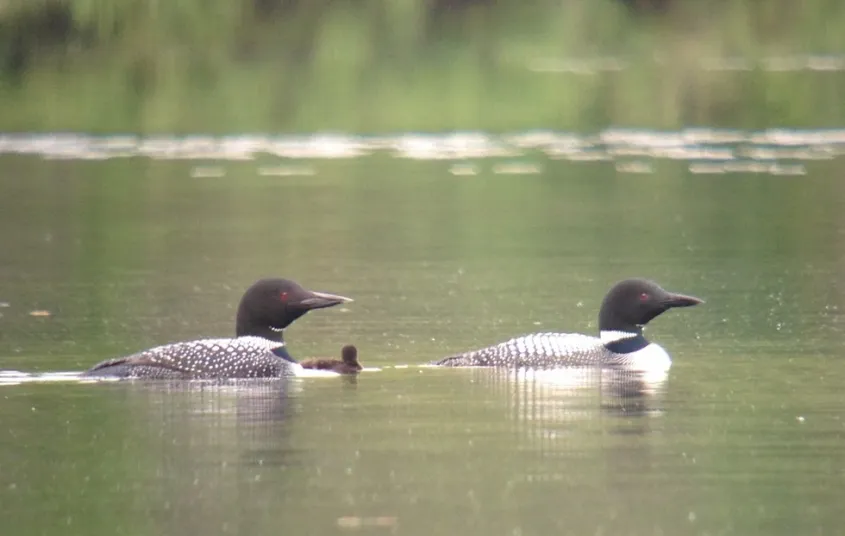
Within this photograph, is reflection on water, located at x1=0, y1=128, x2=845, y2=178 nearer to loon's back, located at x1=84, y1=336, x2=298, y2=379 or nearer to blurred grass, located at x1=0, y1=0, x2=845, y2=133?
blurred grass, located at x1=0, y1=0, x2=845, y2=133

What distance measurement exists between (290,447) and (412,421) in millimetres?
767

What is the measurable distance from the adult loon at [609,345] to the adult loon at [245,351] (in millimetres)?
776

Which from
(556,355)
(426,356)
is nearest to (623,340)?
(556,355)

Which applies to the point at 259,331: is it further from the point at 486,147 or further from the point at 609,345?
the point at 486,147

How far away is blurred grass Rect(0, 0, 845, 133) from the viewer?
27938 millimetres

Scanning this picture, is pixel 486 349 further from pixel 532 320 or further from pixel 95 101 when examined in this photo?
pixel 95 101

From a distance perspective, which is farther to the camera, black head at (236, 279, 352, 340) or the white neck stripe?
the white neck stripe

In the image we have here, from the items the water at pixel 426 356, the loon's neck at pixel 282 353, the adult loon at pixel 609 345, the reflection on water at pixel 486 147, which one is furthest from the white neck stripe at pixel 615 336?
the reflection on water at pixel 486 147

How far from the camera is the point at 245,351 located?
1088cm

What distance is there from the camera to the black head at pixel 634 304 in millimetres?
11508

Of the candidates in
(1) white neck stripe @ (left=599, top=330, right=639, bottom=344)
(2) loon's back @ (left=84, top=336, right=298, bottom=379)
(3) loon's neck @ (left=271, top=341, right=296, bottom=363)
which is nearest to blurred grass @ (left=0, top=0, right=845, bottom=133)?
(1) white neck stripe @ (left=599, top=330, right=639, bottom=344)

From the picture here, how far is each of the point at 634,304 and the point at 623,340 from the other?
0.22 m

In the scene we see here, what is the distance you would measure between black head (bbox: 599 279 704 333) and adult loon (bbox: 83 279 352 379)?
146 cm

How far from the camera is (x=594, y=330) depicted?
1260cm
